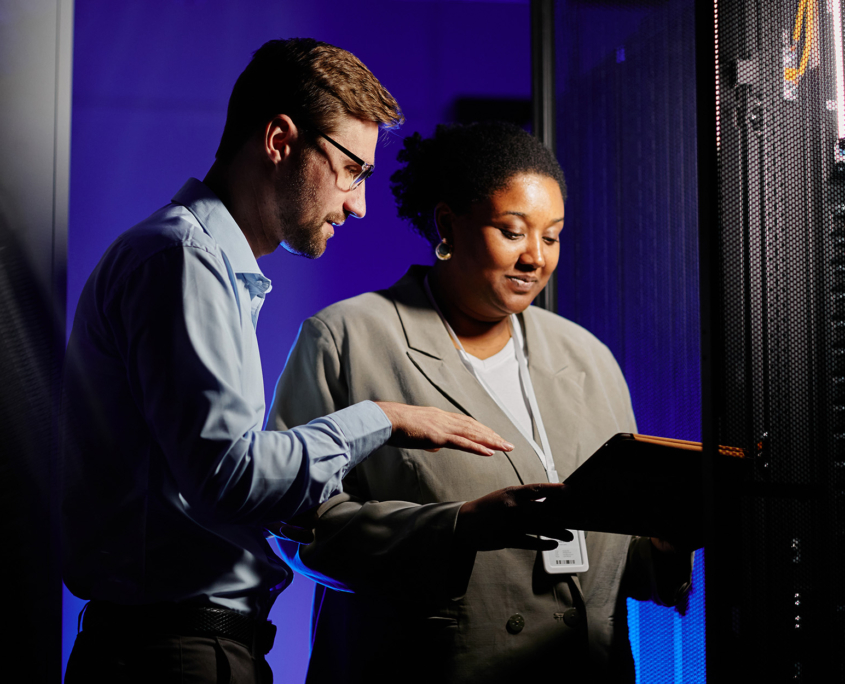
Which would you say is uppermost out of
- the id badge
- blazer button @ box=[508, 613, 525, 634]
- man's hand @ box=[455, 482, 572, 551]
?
man's hand @ box=[455, 482, 572, 551]

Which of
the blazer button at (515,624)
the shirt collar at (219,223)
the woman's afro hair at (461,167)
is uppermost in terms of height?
the woman's afro hair at (461,167)

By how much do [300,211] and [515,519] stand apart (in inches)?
26.8

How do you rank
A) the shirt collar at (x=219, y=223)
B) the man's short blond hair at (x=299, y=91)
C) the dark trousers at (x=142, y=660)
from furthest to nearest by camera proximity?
the man's short blond hair at (x=299, y=91), the shirt collar at (x=219, y=223), the dark trousers at (x=142, y=660)

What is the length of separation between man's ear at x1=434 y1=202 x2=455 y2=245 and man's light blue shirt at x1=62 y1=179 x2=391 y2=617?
0.77 meters

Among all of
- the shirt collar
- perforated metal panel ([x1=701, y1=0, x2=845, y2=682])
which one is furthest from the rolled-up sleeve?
perforated metal panel ([x1=701, y1=0, x2=845, y2=682])

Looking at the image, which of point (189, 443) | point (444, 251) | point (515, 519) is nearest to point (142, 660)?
point (189, 443)

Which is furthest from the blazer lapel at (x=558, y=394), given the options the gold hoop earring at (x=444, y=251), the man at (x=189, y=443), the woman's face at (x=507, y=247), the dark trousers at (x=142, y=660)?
the dark trousers at (x=142, y=660)

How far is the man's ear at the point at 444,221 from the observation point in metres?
1.85

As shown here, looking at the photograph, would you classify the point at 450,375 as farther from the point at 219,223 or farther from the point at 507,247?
the point at 219,223

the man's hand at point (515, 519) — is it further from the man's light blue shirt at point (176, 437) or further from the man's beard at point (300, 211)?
the man's beard at point (300, 211)

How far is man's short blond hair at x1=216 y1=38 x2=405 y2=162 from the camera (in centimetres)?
131

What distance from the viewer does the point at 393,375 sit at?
66.8 inches

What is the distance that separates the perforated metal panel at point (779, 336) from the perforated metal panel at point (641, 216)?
2.53 ft

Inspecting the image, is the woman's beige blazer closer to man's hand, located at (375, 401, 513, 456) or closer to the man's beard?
man's hand, located at (375, 401, 513, 456)
